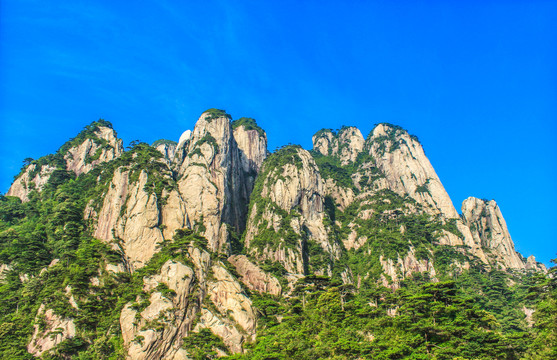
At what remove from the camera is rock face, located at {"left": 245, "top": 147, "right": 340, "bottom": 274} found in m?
78.1

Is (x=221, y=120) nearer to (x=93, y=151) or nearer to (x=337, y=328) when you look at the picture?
(x=93, y=151)

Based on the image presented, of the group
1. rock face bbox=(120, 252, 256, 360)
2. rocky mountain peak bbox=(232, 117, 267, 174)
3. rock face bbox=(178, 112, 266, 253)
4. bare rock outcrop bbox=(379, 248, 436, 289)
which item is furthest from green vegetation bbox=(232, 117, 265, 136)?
rock face bbox=(120, 252, 256, 360)

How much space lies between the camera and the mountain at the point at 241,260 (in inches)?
1807

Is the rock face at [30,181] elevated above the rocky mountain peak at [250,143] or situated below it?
below

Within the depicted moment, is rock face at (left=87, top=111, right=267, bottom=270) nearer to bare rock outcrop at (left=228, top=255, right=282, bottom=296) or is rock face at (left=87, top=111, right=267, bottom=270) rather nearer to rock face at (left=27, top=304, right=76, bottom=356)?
bare rock outcrop at (left=228, top=255, right=282, bottom=296)

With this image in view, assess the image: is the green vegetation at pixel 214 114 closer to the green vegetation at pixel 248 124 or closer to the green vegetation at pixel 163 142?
the green vegetation at pixel 248 124

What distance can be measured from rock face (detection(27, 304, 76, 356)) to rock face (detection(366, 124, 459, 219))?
93.4 metres

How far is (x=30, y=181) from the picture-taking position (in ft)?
291

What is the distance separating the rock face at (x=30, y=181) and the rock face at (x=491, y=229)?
112 m

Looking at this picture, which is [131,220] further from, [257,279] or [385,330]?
[385,330]

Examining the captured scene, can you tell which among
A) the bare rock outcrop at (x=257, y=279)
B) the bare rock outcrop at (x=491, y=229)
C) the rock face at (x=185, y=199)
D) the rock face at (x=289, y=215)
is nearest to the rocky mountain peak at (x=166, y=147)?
the rock face at (x=185, y=199)

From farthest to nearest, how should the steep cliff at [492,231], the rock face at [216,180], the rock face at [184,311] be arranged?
the steep cliff at [492,231] → the rock face at [216,180] → the rock face at [184,311]

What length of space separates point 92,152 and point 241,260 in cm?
5291

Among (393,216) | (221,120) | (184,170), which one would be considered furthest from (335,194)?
(184,170)
